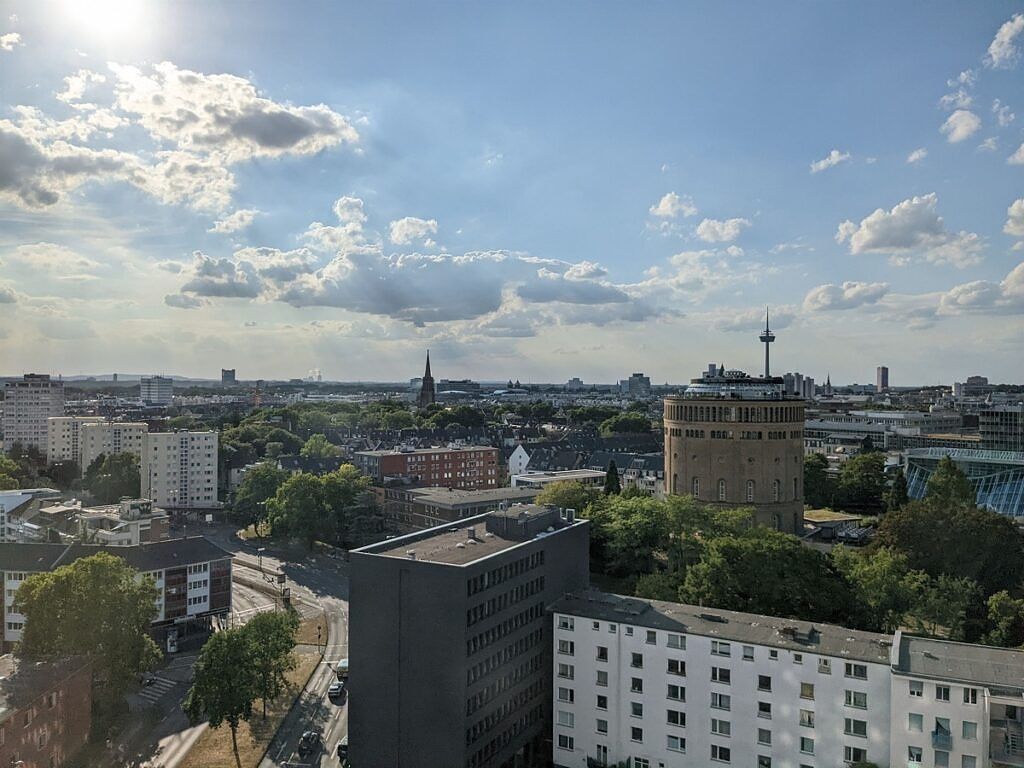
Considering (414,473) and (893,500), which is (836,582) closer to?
(893,500)

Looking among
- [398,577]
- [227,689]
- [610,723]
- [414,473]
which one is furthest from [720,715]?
[414,473]

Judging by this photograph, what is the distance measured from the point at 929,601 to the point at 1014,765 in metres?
19.6

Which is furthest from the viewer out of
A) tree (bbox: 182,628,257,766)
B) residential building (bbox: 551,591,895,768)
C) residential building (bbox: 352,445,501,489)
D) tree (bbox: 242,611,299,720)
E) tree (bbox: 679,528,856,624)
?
residential building (bbox: 352,445,501,489)

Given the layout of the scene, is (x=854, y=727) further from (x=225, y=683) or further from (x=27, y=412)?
(x=27, y=412)

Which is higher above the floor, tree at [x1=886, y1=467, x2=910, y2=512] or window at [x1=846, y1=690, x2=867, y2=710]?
tree at [x1=886, y1=467, x2=910, y2=512]

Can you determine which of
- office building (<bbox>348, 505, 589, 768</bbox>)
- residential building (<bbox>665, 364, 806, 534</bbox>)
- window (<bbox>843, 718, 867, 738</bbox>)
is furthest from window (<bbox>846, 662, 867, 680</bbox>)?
residential building (<bbox>665, 364, 806, 534</bbox>)

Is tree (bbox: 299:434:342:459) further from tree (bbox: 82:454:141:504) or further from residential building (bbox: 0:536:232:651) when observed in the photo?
residential building (bbox: 0:536:232:651)

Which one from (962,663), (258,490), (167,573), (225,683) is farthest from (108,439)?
(962,663)

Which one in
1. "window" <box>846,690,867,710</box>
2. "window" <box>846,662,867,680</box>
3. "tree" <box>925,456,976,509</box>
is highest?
"tree" <box>925,456,976,509</box>

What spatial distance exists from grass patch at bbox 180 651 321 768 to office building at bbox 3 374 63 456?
447 ft

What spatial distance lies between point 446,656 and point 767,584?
2196 cm

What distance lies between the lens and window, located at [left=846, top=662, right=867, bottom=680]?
108ft

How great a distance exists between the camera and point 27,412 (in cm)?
16162

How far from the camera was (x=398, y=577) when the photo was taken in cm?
3597
